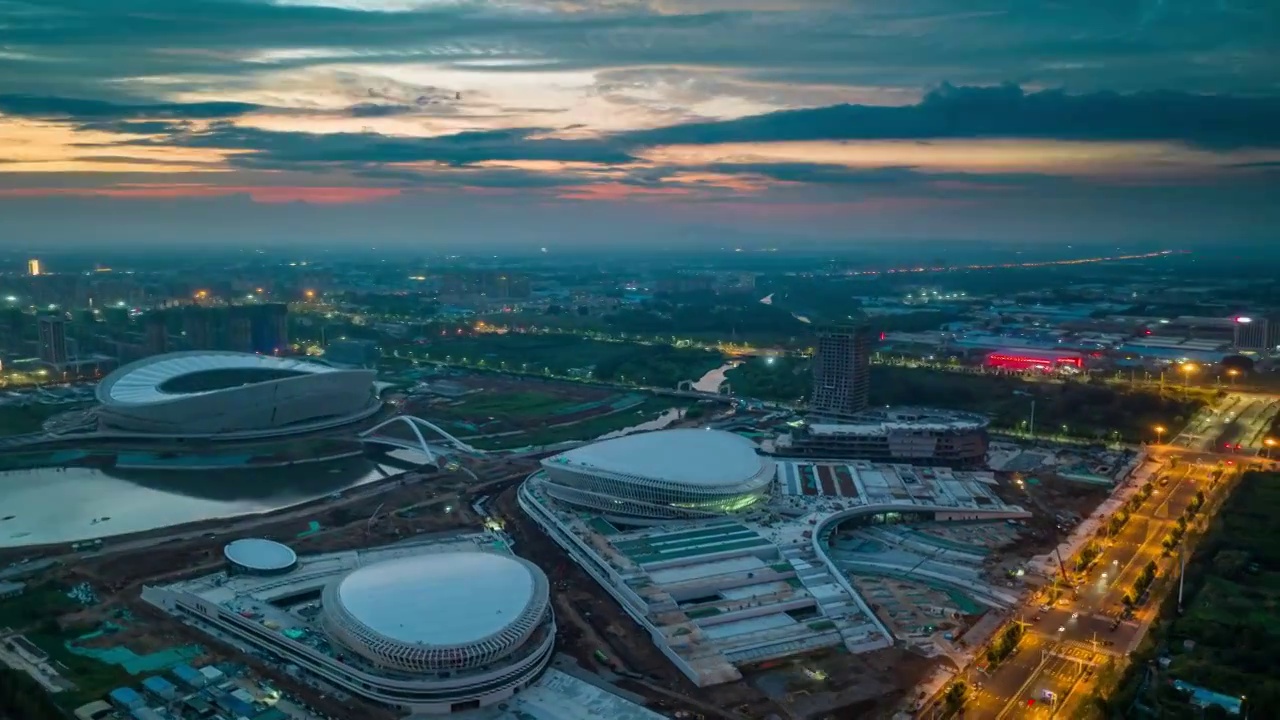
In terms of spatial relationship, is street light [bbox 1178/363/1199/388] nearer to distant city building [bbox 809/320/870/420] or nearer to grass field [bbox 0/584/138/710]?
distant city building [bbox 809/320/870/420]

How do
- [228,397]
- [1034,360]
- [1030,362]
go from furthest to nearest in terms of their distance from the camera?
[1034,360]
[1030,362]
[228,397]

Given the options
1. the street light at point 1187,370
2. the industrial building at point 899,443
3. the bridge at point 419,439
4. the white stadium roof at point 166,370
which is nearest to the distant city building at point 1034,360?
the street light at point 1187,370

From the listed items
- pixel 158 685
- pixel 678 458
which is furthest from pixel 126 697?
pixel 678 458

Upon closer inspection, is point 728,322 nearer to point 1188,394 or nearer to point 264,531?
point 1188,394

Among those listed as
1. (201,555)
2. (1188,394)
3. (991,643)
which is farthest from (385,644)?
(1188,394)

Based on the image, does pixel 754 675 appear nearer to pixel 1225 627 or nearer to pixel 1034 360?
pixel 1225 627

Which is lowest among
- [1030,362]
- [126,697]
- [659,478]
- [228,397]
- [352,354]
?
[352,354]
